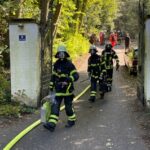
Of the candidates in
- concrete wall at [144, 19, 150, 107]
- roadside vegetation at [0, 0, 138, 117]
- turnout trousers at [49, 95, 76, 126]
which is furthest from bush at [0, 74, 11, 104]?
concrete wall at [144, 19, 150, 107]

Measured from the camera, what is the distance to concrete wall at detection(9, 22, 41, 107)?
13570 mm

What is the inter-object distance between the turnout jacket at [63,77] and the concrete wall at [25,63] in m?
2.75

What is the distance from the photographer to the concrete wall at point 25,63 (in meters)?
13.6

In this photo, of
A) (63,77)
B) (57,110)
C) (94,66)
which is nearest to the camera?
(57,110)

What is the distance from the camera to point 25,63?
13.7m

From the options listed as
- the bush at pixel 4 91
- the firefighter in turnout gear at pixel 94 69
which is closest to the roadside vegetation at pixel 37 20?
the bush at pixel 4 91

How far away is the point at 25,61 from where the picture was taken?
1364 centimetres

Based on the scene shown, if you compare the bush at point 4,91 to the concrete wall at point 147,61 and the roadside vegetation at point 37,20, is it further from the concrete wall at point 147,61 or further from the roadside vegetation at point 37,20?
the concrete wall at point 147,61

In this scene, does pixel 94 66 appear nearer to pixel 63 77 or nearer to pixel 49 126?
pixel 63 77

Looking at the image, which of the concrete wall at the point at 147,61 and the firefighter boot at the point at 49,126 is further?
the concrete wall at the point at 147,61

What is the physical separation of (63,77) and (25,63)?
3.00 metres

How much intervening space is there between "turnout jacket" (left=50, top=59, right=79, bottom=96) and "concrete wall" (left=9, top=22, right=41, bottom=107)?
9.01ft

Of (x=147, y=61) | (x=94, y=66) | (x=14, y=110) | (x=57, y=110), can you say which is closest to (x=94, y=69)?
(x=94, y=66)

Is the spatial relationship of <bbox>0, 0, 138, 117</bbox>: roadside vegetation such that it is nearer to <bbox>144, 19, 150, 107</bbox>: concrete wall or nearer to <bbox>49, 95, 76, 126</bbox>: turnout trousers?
<bbox>49, 95, 76, 126</bbox>: turnout trousers
